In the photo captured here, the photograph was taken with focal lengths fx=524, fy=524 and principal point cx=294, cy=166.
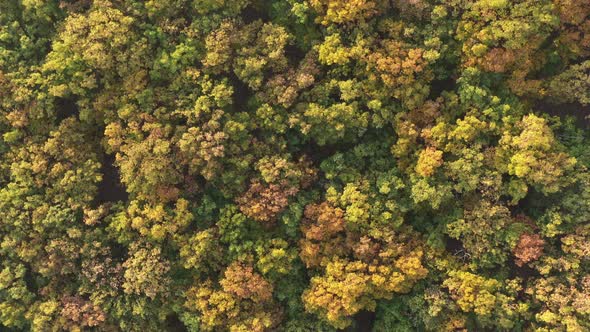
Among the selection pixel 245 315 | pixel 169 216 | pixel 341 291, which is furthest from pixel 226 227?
pixel 341 291

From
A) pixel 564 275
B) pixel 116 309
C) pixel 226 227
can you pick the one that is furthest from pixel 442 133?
pixel 116 309

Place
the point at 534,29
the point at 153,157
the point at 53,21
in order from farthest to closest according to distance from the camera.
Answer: the point at 53,21
the point at 153,157
the point at 534,29

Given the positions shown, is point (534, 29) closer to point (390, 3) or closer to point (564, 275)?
point (390, 3)

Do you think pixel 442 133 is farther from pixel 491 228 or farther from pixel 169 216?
pixel 169 216

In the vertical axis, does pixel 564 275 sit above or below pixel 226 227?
below

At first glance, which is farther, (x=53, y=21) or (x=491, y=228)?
(x=53, y=21)

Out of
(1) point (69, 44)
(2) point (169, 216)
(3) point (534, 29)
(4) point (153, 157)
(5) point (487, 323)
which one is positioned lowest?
(5) point (487, 323)

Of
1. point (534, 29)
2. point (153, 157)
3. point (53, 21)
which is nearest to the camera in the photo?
point (534, 29)
